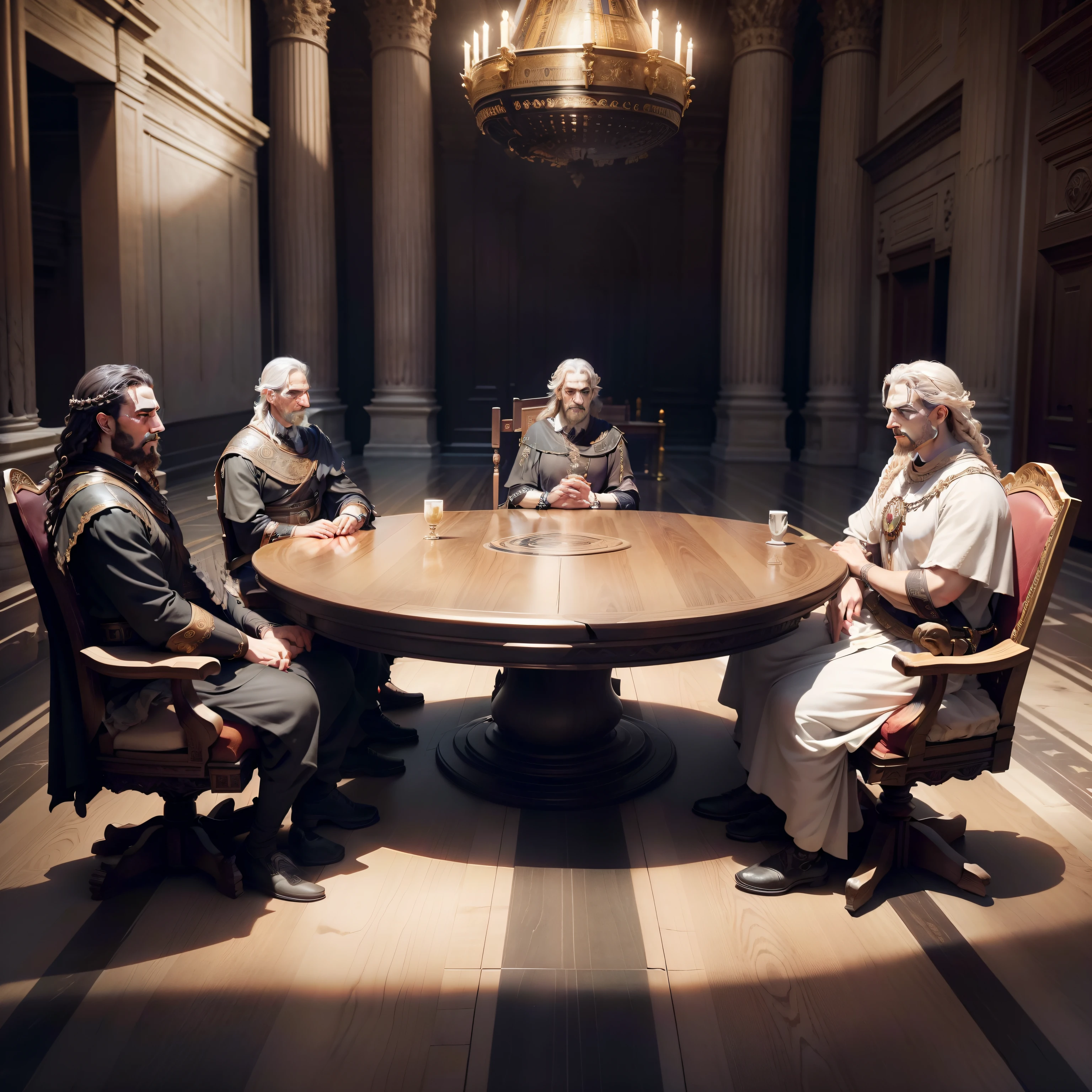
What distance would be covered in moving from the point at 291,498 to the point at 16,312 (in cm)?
245

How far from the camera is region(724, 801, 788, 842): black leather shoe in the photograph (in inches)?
105

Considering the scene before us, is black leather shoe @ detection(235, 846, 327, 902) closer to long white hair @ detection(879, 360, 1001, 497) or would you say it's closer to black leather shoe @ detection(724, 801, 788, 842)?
black leather shoe @ detection(724, 801, 788, 842)

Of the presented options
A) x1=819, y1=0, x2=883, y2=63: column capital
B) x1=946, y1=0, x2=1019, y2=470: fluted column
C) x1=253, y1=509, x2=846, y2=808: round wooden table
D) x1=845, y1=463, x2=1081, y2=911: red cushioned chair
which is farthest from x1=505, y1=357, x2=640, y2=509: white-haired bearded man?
x1=819, y1=0, x2=883, y2=63: column capital

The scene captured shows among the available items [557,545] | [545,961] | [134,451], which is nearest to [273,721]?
[134,451]

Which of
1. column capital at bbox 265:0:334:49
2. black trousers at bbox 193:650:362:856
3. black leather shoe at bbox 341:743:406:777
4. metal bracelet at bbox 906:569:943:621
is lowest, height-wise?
black leather shoe at bbox 341:743:406:777

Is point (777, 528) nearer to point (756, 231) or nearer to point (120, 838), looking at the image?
point (120, 838)

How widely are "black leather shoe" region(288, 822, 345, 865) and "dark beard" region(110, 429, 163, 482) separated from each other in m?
1.01

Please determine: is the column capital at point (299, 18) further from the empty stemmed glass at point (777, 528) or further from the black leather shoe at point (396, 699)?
the empty stemmed glass at point (777, 528)

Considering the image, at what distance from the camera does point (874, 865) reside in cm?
237

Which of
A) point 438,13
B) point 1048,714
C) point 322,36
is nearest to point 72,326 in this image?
point 322,36

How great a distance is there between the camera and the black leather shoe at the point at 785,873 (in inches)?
93.7

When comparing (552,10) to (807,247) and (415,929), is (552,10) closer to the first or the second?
(415,929)

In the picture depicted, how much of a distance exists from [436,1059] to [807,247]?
14.1 meters

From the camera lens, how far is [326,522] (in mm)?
3207
